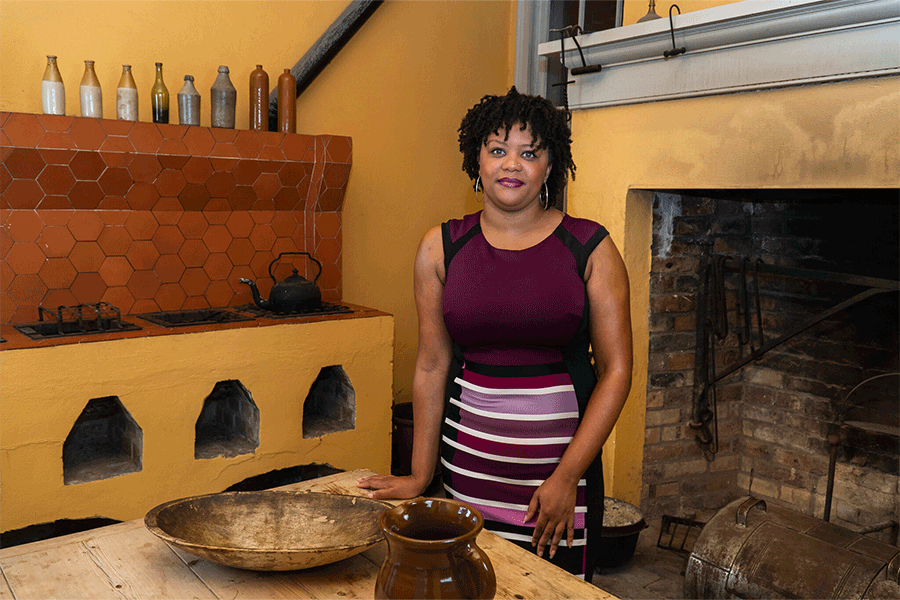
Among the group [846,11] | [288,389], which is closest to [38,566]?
[288,389]

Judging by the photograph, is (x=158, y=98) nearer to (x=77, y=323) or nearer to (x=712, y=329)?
(x=77, y=323)

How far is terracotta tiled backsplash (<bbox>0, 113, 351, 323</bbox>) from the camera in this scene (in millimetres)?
2789

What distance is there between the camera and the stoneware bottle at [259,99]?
3215mm

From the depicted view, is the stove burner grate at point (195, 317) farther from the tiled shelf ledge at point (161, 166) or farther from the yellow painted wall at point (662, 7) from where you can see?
the yellow painted wall at point (662, 7)

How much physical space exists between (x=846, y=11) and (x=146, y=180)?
2529 mm

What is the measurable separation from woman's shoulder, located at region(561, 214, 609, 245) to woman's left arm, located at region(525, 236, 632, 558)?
0.08 ft

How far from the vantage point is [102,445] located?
295 centimetres

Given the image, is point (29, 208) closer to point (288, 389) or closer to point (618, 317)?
point (288, 389)

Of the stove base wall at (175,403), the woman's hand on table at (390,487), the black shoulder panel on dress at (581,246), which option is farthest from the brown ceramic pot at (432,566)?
the stove base wall at (175,403)

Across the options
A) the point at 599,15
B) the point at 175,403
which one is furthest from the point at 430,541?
the point at 599,15

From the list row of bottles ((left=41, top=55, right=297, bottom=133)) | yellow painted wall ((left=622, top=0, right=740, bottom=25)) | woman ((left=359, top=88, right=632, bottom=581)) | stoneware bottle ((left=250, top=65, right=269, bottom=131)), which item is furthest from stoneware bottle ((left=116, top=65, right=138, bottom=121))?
yellow painted wall ((left=622, top=0, right=740, bottom=25))

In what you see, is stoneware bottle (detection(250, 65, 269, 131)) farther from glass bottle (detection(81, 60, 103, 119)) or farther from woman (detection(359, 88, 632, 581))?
woman (detection(359, 88, 632, 581))

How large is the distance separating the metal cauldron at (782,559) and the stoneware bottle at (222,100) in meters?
2.45

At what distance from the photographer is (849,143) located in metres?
2.17
